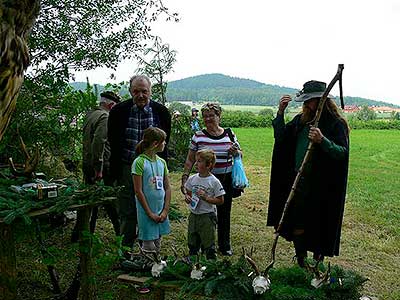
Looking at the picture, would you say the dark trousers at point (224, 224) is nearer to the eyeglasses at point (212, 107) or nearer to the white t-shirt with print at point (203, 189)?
the eyeglasses at point (212, 107)

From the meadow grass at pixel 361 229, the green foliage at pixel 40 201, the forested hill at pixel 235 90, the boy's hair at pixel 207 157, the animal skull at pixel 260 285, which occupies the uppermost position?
the forested hill at pixel 235 90

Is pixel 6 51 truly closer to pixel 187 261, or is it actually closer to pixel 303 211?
pixel 187 261

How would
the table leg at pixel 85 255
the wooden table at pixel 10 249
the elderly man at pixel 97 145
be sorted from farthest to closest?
the elderly man at pixel 97 145 → the table leg at pixel 85 255 → the wooden table at pixel 10 249

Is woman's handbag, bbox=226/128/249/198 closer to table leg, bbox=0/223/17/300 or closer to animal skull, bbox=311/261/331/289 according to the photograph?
animal skull, bbox=311/261/331/289

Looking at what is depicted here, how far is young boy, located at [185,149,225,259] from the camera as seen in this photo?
16.7 ft

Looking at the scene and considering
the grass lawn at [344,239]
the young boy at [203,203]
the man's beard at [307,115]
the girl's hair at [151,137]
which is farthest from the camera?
the grass lawn at [344,239]

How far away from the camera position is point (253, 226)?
8.16 meters

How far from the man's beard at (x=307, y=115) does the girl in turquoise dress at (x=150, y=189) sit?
1.21 meters

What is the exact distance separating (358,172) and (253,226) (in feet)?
29.1

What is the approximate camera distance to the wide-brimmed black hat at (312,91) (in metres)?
4.40

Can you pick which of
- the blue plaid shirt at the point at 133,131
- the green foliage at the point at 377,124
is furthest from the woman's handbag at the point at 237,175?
the green foliage at the point at 377,124

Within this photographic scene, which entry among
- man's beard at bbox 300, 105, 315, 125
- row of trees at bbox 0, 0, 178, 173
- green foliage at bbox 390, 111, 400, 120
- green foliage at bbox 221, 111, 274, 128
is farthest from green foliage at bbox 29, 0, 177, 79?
green foliage at bbox 390, 111, 400, 120

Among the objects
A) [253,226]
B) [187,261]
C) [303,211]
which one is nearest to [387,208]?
[253,226]

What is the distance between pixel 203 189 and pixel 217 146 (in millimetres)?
883
